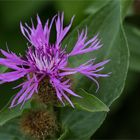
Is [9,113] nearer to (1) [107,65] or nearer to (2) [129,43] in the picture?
(1) [107,65]

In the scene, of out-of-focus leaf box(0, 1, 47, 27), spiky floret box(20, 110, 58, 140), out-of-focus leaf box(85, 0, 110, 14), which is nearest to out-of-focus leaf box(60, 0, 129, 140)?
spiky floret box(20, 110, 58, 140)

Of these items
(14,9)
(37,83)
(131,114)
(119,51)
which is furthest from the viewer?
(14,9)

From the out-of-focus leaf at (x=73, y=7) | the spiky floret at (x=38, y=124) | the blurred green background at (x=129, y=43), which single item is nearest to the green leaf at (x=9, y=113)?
the spiky floret at (x=38, y=124)

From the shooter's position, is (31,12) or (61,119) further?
(31,12)

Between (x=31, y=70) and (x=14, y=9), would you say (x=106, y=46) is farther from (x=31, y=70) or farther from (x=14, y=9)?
(x=14, y=9)

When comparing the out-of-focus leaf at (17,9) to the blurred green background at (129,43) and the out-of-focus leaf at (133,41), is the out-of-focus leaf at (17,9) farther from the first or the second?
the out-of-focus leaf at (133,41)

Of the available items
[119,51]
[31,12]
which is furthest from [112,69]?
[31,12]
